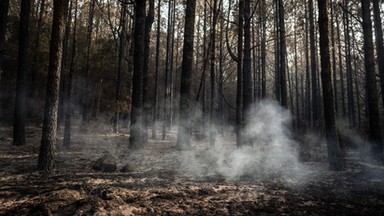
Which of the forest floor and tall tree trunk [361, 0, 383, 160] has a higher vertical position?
tall tree trunk [361, 0, 383, 160]

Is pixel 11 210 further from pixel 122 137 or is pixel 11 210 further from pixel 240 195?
pixel 122 137

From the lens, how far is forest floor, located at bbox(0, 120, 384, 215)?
12.1ft

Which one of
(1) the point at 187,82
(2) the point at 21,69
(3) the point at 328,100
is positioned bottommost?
(3) the point at 328,100

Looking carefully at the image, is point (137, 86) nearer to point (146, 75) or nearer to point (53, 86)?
point (146, 75)

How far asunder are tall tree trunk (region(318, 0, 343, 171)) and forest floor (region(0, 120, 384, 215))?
1.47 ft

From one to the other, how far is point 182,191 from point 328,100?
5.22m

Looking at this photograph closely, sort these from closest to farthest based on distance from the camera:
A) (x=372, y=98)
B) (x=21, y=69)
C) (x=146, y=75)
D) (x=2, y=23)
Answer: (x=372, y=98) → (x=2, y=23) → (x=21, y=69) → (x=146, y=75)

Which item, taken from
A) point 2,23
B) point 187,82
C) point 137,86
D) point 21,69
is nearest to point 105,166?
point 137,86

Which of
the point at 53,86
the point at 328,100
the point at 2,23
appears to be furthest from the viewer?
the point at 2,23

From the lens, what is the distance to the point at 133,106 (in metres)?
9.86

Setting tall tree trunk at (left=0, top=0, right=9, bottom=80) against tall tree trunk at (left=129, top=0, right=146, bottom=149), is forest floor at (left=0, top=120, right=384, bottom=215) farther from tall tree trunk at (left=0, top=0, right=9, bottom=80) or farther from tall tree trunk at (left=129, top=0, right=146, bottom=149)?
tall tree trunk at (left=0, top=0, right=9, bottom=80)

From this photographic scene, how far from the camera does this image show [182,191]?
4.67 meters

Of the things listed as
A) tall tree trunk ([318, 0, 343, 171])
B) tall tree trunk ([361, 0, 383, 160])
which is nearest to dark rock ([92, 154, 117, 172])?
tall tree trunk ([318, 0, 343, 171])

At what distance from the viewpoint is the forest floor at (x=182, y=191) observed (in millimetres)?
3684
